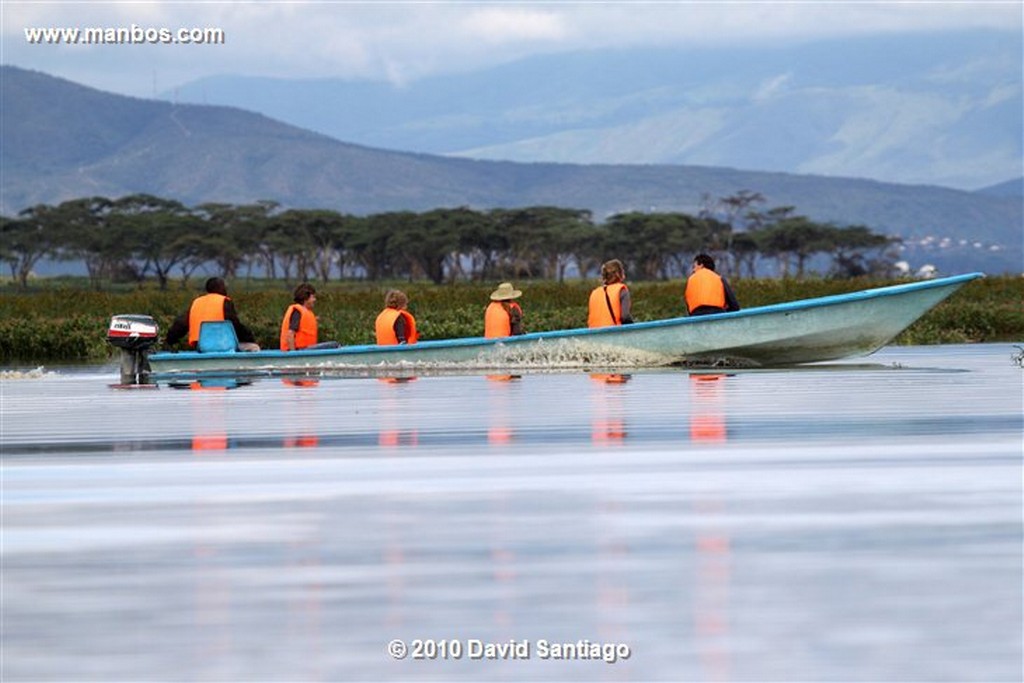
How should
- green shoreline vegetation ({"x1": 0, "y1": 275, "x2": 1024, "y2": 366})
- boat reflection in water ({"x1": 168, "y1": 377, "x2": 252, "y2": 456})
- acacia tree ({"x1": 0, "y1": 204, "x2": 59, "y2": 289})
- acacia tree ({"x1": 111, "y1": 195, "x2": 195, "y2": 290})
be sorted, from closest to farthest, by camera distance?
boat reflection in water ({"x1": 168, "y1": 377, "x2": 252, "y2": 456}), green shoreline vegetation ({"x1": 0, "y1": 275, "x2": 1024, "y2": 366}), acacia tree ({"x1": 111, "y1": 195, "x2": 195, "y2": 290}), acacia tree ({"x1": 0, "y1": 204, "x2": 59, "y2": 289})

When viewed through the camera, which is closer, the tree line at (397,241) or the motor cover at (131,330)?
the motor cover at (131,330)

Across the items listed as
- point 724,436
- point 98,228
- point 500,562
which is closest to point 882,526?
point 500,562

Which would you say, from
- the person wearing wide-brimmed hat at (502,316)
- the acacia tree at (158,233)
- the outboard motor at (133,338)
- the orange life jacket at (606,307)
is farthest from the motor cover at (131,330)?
the acacia tree at (158,233)

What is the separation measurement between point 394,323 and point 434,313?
50.1ft

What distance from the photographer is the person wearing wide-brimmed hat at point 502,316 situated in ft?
93.0

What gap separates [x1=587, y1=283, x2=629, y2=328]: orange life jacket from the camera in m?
27.7

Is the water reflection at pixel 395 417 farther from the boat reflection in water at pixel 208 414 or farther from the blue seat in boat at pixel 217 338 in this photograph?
the blue seat in boat at pixel 217 338

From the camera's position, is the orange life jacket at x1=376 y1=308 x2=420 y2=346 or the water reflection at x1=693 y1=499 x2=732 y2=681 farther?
the orange life jacket at x1=376 y1=308 x2=420 y2=346

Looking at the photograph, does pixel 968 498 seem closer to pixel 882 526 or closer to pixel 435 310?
pixel 882 526

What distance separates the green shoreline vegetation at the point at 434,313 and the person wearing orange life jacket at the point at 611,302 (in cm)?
1187
